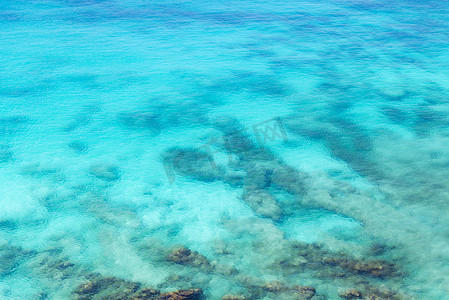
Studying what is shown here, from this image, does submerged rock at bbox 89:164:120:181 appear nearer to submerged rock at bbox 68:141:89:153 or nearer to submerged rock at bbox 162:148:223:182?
submerged rock at bbox 68:141:89:153

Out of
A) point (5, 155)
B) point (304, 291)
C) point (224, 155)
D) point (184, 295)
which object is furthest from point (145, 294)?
point (5, 155)

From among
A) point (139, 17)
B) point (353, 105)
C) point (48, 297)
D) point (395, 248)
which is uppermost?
point (139, 17)

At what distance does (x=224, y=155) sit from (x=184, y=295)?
3.03 meters

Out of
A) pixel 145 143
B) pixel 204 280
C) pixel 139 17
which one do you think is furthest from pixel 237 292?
pixel 139 17

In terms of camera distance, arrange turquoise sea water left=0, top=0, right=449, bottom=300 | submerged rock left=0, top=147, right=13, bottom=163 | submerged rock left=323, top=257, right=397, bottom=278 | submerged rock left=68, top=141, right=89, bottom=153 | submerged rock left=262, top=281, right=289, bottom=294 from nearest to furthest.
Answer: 1. submerged rock left=262, top=281, right=289, bottom=294
2. submerged rock left=323, top=257, right=397, bottom=278
3. turquoise sea water left=0, top=0, right=449, bottom=300
4. submerged rock left=0, top=147, right=13, bottom=163
5. submerged rock left=68, top=141, right=89, bottom=153

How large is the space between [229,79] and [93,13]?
19.6 feet

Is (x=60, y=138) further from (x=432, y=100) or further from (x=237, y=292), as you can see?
(x=432, y=100)

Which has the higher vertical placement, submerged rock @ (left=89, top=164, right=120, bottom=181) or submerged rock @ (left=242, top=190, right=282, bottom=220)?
submerged rock @ (left=242, top=190, right=282, bottom=220)

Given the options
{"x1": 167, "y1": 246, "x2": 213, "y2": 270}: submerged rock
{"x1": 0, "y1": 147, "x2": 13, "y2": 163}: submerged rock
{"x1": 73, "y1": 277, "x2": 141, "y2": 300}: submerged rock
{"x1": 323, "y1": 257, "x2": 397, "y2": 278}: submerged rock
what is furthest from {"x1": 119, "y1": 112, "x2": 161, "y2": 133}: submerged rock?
{"x1": 323, "y1": 257, "x2": 397, "y2": 278}: submerged rock

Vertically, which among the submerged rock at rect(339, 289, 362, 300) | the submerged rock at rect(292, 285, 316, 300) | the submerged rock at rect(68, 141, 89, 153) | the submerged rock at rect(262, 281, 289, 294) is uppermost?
the submerged rock at rect(68, 141, 89, 153)

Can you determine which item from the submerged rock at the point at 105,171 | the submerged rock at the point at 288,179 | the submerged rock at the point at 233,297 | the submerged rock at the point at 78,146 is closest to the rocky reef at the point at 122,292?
the submerged rock at the point at 233,297

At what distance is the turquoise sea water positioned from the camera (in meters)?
5.15

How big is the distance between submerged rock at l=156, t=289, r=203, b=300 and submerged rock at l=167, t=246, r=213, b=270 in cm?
40

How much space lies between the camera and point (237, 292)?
482 centimetres
